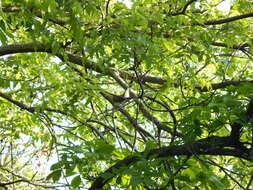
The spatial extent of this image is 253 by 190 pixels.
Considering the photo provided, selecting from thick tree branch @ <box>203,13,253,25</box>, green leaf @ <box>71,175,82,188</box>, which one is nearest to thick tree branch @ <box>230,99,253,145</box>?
green leaf @ <box>71,175,82,188</box>

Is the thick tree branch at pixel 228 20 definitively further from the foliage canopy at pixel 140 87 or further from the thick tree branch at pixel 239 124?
the thick tree branch at pixel 239 124

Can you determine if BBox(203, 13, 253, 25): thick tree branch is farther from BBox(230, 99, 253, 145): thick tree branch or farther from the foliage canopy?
BBox(230, 99, 253, 145): thick tree branch

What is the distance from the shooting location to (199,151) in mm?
2059

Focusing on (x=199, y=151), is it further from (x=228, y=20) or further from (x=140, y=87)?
(x=228, y=20)

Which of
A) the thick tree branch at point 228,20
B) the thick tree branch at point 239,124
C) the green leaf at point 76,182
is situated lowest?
the green leaf at point 76,182

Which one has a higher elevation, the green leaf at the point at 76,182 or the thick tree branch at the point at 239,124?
the thick tree branch at the point at 239,124

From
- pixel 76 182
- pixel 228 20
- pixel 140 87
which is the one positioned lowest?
pixel 76 182

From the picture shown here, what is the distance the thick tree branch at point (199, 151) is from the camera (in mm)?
1985

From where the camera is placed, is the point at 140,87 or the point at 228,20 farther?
the point at 228,20

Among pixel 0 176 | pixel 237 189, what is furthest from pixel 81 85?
pixel 0 176

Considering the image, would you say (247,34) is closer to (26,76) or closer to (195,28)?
(195,28)

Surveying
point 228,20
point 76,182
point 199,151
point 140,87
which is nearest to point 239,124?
point 199,151

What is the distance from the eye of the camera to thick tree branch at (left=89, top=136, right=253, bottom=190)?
1.99m

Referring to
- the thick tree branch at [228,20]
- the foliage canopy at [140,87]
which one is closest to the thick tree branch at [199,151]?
A: the foliage canopy at [140,87]
